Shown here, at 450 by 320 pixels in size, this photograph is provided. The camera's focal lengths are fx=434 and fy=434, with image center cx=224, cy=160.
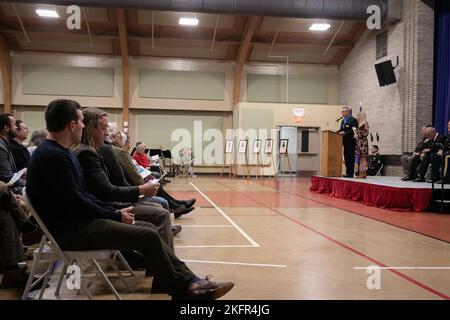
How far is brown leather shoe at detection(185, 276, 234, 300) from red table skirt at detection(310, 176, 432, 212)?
19.0 ft

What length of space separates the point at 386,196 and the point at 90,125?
6178 millimetres

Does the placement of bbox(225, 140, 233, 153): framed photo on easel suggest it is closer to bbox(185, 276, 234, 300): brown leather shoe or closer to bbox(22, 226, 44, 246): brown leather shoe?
bbox(22, 226, 44, 246): brown leather shoe

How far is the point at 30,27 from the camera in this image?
15.8 m

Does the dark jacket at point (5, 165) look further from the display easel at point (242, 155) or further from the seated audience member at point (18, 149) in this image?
the display easel at point (242, 155)

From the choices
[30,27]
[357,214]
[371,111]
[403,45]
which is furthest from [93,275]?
[30,27]

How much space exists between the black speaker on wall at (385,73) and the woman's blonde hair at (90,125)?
473 inches

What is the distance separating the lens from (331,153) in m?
A: 10.2

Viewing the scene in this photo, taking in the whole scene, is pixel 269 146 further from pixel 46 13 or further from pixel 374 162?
pixel 46 13

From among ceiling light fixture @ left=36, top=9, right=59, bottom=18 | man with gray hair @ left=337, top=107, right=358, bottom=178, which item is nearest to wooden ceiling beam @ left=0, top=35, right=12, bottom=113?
ceiling light fixture @ left=36, top=9, right=59, bottom=18

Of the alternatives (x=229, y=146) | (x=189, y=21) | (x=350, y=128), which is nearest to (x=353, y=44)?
(x=229, y=146)

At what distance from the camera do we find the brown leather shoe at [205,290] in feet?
8.44

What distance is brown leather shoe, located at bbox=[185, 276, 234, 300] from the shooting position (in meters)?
2.57

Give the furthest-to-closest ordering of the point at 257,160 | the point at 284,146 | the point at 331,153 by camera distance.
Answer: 1. the point at 257,160
2. the point at 284,146
3. the point at 331,153
